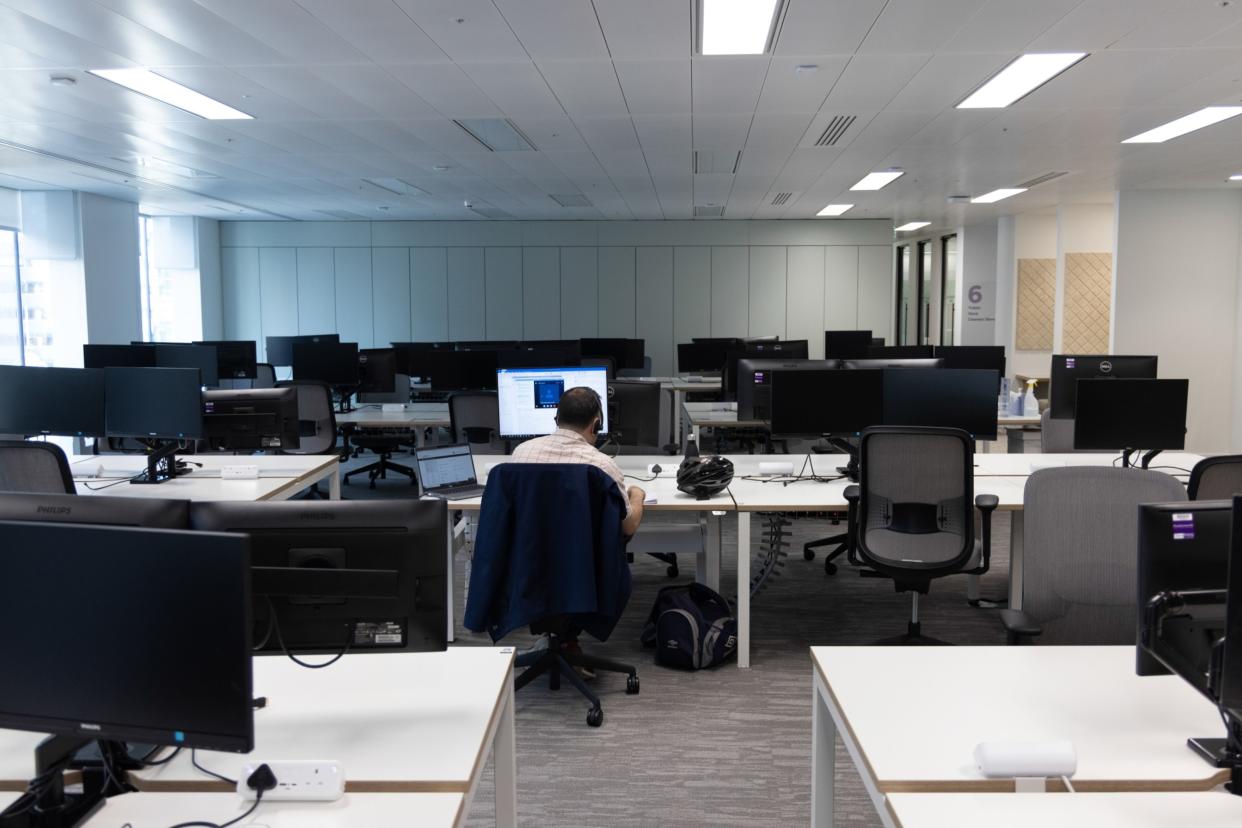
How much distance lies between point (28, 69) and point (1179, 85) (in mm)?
7117

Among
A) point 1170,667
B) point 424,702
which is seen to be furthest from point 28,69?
point 1170,667

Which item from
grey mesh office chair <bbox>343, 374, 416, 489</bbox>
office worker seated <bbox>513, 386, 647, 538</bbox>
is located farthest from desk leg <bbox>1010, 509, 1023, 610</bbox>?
grey mesh office chair <bbox>343, 374, 416, 489</bbox>

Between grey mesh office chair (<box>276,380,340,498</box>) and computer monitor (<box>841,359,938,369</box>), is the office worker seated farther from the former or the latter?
grey mesh office chair (<box>276,380,340,498</box>)

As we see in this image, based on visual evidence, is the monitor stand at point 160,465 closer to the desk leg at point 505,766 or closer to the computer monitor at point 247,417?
the computer monitor at point 247,417

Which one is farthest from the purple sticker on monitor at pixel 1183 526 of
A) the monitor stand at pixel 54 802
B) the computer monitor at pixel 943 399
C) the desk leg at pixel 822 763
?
the computer monitor at pixel 943 399

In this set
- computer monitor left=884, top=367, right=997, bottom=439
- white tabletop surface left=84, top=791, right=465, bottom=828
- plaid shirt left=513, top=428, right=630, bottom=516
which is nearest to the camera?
white tabletop surface left=84, top=791, right=465, bottom=828

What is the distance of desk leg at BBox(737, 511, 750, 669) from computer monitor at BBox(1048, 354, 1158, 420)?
8.04ft

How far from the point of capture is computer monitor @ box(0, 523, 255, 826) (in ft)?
4.47

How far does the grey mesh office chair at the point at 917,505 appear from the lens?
3.69m

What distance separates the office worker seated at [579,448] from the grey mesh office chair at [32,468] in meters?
1.76

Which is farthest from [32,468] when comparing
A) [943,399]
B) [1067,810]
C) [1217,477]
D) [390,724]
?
[1217,477]

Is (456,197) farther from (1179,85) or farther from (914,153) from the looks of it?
(1179,85)

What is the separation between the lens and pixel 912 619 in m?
4.07

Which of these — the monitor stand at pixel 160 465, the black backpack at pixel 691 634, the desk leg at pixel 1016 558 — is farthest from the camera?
the monitor stand at pixel 160 465
